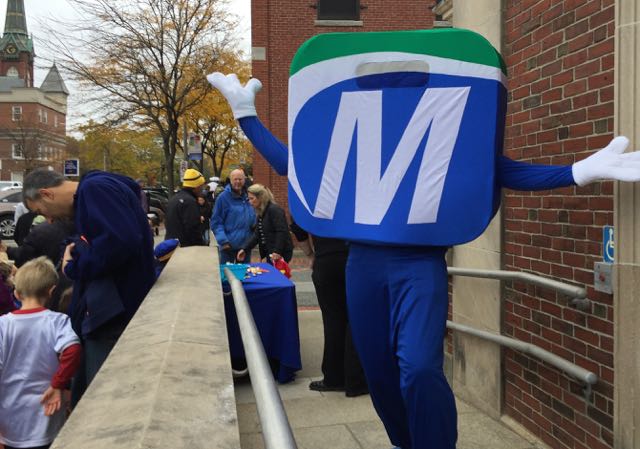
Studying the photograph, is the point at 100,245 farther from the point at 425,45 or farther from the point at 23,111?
the point at 23,111

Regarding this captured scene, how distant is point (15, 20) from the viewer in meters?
98.4

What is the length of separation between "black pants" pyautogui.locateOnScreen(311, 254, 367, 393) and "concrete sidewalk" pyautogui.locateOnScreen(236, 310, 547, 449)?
190 millimetres

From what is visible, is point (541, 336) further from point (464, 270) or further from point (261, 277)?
point (261, 277)

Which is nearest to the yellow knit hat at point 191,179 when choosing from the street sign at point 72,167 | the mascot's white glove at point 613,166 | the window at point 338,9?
the mascot's white glove at point 613,166

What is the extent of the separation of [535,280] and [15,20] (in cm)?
11312

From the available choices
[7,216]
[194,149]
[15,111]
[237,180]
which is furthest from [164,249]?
[15,111]

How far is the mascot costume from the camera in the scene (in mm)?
2264

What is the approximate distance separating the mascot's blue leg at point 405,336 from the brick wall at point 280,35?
12.4 meters

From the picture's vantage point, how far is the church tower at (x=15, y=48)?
9600 centimetres

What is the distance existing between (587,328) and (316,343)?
143 inches

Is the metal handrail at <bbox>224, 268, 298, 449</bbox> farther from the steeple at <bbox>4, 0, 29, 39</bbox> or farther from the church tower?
the steeple at <bbox>4, 0, 29, 39</bbox>

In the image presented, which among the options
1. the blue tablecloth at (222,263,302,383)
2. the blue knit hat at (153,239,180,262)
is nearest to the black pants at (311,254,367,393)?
the blue tablecloth at (222,263,302,383)

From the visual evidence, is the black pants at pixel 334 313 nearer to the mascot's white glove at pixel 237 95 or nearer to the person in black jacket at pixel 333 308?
the person in black jacket at pixel 333 308

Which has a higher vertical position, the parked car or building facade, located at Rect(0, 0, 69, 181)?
building facade, located at Rect(0, 0, 69, 181)
